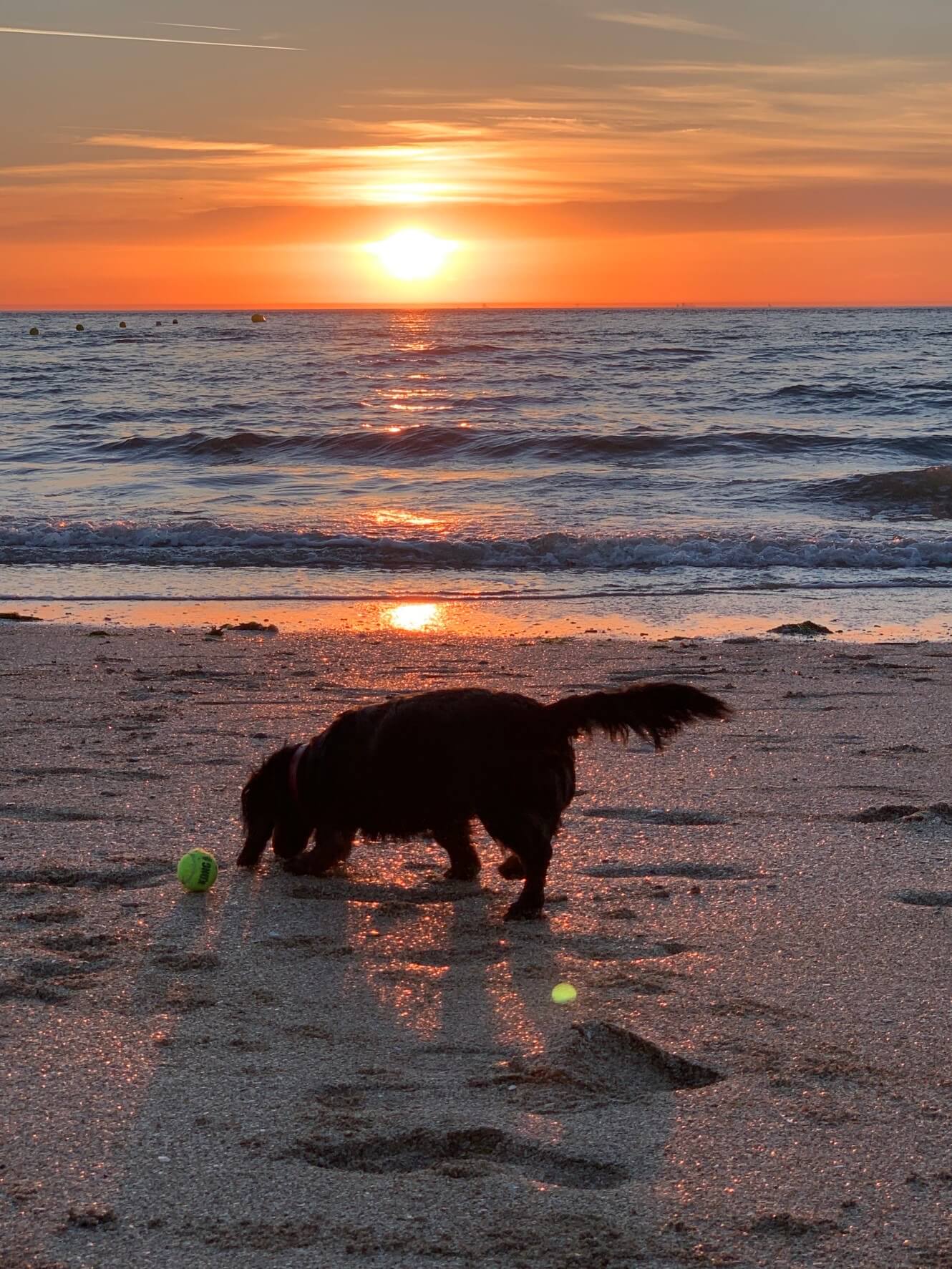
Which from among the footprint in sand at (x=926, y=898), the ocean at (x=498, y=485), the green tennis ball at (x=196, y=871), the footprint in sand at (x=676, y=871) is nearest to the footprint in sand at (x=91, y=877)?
the green tennis ball at (x=196, y=871)

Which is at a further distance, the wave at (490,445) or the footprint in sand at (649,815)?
the wave at (490,445)

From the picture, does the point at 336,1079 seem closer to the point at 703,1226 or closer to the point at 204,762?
the point at 703,1226

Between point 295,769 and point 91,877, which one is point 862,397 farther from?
point 91,877

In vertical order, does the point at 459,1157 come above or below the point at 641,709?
below

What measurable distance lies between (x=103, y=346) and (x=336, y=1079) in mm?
59140

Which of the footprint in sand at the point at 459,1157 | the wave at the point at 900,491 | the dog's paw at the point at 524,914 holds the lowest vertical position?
the footprint in sand at the point at 459,1157

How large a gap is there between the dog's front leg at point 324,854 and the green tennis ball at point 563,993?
3.87 feet

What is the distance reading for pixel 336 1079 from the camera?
10.3 feet

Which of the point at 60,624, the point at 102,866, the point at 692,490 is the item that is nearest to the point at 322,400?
the point at 692,490

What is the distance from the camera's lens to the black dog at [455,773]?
4277 millimetres

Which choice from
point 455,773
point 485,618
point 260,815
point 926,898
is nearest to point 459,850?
point 455,773

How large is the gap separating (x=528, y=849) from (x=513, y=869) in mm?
317

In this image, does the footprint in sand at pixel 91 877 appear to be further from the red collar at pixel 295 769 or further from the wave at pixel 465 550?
the wave at pixel 465 550

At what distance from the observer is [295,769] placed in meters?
4.69
